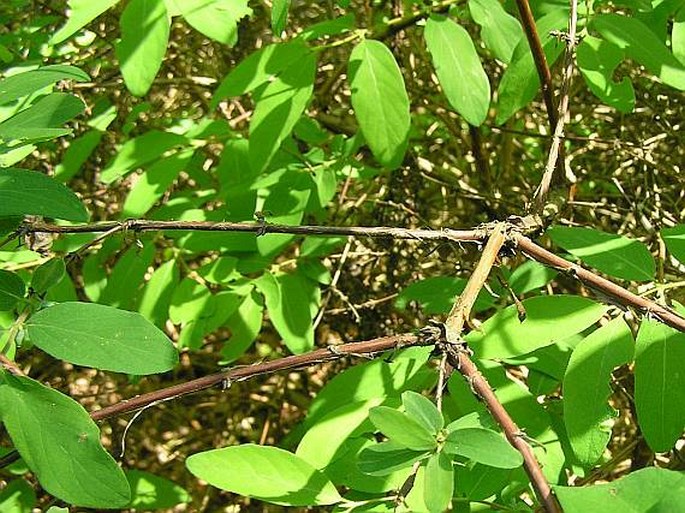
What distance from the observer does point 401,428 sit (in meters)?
0.77

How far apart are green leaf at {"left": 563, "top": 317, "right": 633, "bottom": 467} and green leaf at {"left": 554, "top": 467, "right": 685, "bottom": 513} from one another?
434 mm

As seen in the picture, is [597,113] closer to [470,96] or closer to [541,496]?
[470,96]

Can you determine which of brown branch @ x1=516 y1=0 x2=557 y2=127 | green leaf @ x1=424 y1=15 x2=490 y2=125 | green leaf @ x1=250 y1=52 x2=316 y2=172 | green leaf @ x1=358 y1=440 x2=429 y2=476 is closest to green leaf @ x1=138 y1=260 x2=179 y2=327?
green leaf @ x1=250 y1=52 x2=316 y2=172

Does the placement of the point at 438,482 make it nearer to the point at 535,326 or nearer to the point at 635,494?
the point at 635,494

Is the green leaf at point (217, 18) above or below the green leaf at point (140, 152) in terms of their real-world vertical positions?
above

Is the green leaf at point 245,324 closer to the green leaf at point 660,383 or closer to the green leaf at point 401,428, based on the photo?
the green leaf at point 660,383

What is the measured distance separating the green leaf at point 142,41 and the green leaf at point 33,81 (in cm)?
29

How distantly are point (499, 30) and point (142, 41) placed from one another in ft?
1.81

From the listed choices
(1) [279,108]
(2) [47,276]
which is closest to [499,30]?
(1) [279,108]

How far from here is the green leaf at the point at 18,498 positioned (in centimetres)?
170

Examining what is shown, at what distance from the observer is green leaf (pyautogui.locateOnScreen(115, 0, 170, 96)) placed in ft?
4.36

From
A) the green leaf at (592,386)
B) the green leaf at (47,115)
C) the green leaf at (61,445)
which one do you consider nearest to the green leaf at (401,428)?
the green leaf at (61,445)

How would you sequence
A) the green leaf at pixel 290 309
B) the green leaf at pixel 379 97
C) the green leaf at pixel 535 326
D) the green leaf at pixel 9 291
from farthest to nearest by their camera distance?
the green leaf at pixel 290 309 → the green leaf at pixel 379 97 → the green leaf at pixel 535 326 → the green leaf at pixel 9 291

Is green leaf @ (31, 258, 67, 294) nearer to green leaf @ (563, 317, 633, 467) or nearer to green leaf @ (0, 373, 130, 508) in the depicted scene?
green leaf @ (0, 373, 130, 508)
